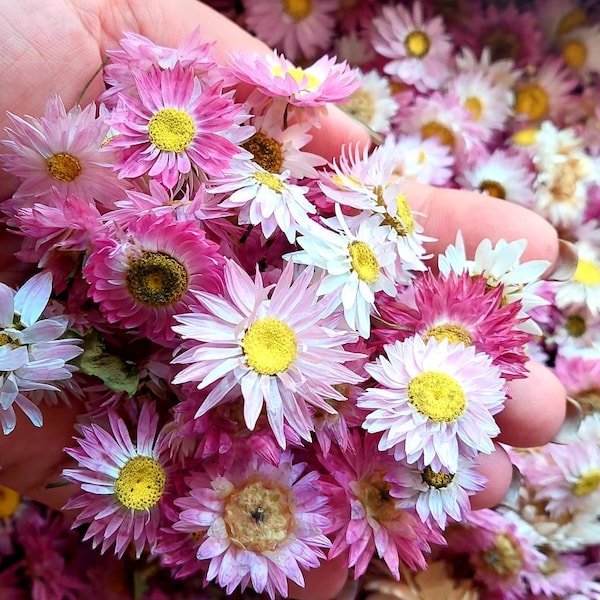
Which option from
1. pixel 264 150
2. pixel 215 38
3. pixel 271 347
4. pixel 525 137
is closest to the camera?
pixel 271 347

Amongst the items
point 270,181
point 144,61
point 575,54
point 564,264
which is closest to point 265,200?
point 270,181

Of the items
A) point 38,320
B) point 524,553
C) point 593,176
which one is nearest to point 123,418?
point 38,320

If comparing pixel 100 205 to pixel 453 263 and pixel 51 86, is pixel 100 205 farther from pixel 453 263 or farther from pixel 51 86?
pixel 453 263

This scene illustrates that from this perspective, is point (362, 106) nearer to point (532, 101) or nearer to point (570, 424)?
point (532, 101)

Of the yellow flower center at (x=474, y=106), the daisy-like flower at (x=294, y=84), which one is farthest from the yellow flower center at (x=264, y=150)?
the yellow flower center at (x=474, y=106)

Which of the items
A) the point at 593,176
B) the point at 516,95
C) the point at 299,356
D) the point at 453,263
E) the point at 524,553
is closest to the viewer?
the point at 299,356

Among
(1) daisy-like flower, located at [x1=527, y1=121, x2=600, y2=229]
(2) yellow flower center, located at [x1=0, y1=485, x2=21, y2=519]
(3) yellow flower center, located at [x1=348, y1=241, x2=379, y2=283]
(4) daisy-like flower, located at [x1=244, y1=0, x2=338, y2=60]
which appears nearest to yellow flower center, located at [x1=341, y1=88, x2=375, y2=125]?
(4) daisy-like flower, located at [x1=244, y1=0, x2=338, y2=60]
